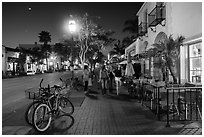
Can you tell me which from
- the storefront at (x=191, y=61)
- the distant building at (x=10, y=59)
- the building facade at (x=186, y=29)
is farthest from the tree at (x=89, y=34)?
the distant building at (x=10, y=59)

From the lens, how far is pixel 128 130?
5.30m

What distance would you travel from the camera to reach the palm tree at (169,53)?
11172 millimetres

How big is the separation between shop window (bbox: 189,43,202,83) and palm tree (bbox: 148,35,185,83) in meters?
0.68

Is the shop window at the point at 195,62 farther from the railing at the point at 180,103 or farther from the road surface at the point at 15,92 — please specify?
the road surface at the point at 15,92

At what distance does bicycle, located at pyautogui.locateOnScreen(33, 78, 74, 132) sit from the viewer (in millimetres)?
5442

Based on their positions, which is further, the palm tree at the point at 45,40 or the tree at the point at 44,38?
the tree at the point at 44,38

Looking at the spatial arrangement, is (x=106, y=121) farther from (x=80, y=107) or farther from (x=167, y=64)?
(x=167, y=64)

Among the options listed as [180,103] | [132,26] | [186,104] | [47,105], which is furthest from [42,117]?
[132,26]

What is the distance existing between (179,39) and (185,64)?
1.43 metres

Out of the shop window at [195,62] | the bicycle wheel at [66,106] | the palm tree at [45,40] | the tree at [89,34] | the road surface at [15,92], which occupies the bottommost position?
the road surface at [15,92]

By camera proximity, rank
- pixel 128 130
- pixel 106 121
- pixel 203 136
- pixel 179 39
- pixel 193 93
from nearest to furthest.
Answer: pixel 203 136 < pixel 128 130 < pixel 106 121 < pixel 193 93 < pixel 179 39

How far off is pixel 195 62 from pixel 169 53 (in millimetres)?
1371

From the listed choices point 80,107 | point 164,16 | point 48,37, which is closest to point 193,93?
point 80,107

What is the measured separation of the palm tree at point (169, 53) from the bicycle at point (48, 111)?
6391 mm
